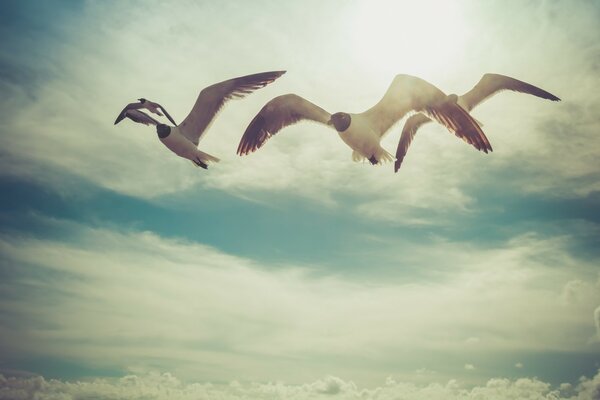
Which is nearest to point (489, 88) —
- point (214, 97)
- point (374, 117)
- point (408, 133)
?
point (408, 133)

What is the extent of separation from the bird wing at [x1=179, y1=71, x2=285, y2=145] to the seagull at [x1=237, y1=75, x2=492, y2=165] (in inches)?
39.3

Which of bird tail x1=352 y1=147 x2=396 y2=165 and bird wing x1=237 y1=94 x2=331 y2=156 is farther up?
bird wing x1=237 y1=94 x2=331 y2=156

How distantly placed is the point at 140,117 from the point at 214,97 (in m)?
2.67

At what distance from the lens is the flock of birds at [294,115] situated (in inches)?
514

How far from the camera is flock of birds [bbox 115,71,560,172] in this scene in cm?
1306

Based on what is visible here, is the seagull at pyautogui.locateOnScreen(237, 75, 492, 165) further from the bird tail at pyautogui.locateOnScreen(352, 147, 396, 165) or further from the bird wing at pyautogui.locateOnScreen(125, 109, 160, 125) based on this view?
the bird wing at pyautogui.locateOnScreen(125, 109, 160, 125)

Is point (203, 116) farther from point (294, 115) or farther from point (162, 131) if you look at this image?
point (294, 115)

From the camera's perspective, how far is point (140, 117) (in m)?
13.3

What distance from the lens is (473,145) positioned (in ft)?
37.8

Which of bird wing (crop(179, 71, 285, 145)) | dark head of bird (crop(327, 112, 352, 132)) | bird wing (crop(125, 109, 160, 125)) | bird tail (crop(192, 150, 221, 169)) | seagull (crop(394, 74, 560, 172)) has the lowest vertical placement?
bird tail (crop(192, 150, 221, 169))

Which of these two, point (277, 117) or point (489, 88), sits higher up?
point (489, 88)

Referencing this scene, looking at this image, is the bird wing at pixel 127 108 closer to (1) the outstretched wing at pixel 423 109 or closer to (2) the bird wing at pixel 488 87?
(1) the outstretched wing at pixel 423 109

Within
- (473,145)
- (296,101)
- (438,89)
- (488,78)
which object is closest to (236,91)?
(296,101)

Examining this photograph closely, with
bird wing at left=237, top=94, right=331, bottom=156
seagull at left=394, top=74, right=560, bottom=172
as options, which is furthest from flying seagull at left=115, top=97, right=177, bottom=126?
seagull at left=394, top=74, right=560, bottom=172
